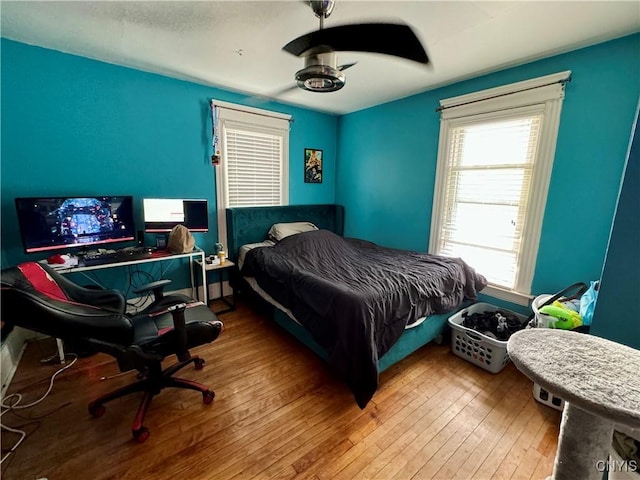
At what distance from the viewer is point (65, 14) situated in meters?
1.76

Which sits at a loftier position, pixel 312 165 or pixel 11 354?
pixel 312 165

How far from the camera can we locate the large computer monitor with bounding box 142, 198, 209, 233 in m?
2.64

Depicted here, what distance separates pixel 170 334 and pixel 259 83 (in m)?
2.61

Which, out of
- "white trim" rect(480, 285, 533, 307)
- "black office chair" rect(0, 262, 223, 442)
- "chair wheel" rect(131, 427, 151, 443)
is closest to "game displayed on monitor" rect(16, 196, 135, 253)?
"black office chair" rect(0, 262, 223, 442)

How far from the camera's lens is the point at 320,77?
156 centimetres

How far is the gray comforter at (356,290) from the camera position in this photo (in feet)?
5.49

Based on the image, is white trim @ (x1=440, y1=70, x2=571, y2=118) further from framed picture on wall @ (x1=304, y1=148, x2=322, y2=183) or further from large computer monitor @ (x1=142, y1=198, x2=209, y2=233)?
large computer monitor @ (x1=142, y1=198, x2=209, y2=233)

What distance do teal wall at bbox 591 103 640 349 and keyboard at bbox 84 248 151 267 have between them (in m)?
3.12

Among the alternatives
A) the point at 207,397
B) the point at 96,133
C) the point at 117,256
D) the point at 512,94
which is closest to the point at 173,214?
the point at 117,256

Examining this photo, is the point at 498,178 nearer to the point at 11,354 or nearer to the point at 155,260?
the point at 155,260

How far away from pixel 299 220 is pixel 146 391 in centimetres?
259

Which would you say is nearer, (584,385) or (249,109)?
(584,385)

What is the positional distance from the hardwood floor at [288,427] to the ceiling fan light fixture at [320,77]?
204 centimetres

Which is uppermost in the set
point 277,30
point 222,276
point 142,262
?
point 277,30
